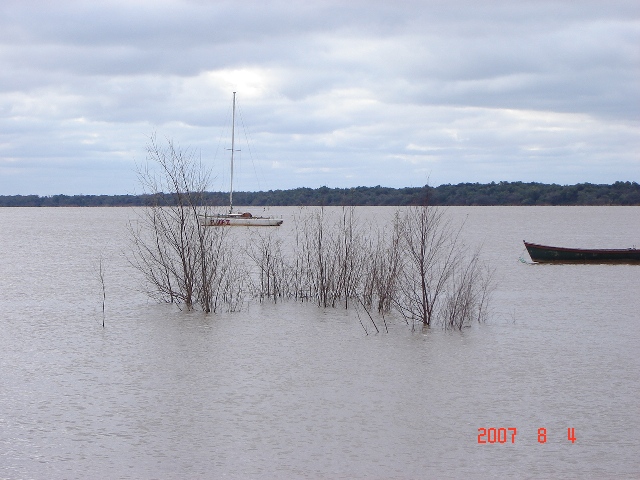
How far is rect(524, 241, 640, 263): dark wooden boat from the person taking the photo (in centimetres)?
3806

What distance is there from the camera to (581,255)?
38.7 meters

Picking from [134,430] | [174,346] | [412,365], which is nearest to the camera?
[134,430]

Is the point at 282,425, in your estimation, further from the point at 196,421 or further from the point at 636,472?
the point at 636,472

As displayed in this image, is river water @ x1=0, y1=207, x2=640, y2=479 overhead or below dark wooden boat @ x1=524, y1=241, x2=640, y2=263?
below

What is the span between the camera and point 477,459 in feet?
31.3

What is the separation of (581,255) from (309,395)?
2891 cm

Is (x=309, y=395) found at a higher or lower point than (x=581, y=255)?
lower

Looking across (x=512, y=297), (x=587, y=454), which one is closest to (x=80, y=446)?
(x=587, y=454)

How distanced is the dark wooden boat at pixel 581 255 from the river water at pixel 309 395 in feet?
54.1

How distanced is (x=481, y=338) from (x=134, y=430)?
29.5 feet

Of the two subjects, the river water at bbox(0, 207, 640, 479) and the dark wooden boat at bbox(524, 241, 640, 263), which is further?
the dark wooden boat at bbox(524, 241, 640, 263)

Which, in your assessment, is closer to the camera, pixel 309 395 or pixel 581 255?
pixel 309 395

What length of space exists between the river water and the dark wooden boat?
16.5 m

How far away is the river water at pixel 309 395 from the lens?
9.48 meters
